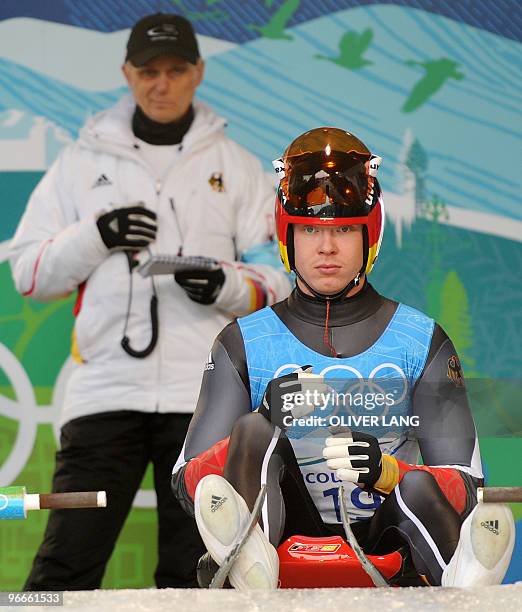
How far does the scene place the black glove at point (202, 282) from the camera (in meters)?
3.75

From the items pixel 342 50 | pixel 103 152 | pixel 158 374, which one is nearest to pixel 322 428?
pixel 158 374

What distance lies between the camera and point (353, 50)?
422 centimetres

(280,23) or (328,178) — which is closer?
(328,178)

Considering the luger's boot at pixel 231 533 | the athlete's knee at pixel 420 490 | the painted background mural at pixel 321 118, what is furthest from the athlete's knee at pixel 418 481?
the painted background mural at pixel 321 118

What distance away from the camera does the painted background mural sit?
4.16m

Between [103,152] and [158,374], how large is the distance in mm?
693

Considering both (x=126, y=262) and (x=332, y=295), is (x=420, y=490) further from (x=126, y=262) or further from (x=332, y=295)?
(x=126, y=262)

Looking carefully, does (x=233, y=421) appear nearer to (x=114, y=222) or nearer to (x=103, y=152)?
(x=114, y=222)

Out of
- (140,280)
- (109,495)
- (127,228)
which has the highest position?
(127,228)

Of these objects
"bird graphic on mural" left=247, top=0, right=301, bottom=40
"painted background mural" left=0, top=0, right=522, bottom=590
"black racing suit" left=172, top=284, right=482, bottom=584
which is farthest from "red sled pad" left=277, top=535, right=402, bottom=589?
"bird graphic on mural" left=247, top=0, right=301, bottom=40

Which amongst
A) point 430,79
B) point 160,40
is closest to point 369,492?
point 160,40

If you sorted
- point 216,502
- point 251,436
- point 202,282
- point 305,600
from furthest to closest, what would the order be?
1. point 202,282
2. point 251,436
3. point 216,502
4. point 305,600

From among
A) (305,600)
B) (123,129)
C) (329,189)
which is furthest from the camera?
(123,129)

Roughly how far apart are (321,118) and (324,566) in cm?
211
